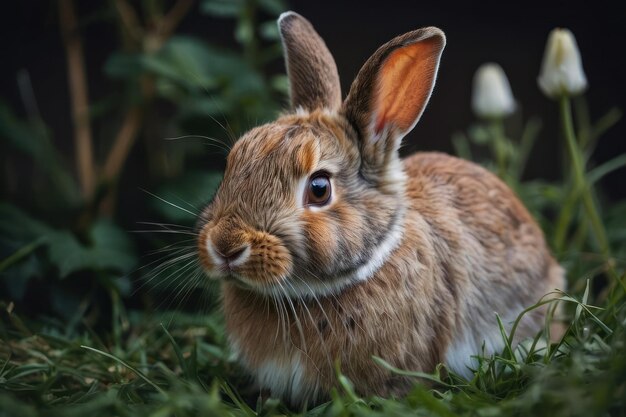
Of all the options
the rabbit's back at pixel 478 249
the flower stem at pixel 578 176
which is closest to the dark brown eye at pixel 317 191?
the rabbit's back at pixel 478 249

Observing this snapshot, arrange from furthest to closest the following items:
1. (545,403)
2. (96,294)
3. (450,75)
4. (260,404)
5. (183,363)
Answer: (450,75), (96,294), (183,363), (260,404), (545,403)

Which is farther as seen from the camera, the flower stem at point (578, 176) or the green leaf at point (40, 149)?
the green leaf at point (40, 149)

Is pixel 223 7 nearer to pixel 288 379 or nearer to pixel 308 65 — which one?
pixel 308 65

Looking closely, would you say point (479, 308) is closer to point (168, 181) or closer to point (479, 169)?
point (479, 169)

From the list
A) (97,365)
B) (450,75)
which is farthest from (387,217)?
(450,75)

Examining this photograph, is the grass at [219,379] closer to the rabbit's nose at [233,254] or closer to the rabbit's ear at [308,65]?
the rabbit's nose at [233,254]
